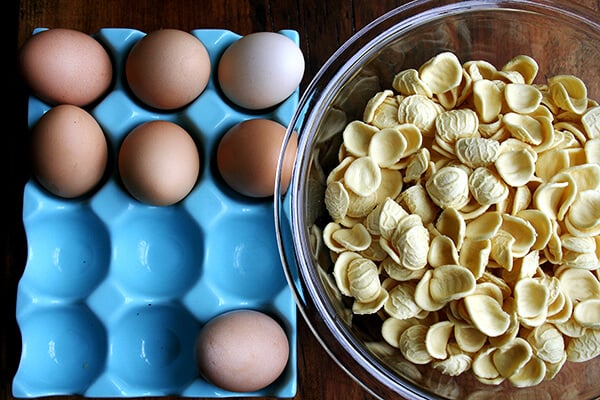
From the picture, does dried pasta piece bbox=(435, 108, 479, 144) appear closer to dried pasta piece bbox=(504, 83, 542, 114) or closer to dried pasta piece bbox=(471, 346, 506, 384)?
dried pasta piece bbox=(504, 83, 542, 114)

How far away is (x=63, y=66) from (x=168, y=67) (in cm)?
12

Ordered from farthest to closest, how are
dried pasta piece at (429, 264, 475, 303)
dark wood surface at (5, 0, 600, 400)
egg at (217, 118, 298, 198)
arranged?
dark wood surface at (5, 0, 600, 400)
egg at (217, 118, 298, 198)
dried pasta piece at (429, 264, 475, 303)

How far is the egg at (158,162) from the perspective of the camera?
70 centimetres

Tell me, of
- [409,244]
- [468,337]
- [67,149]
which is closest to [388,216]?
[409,244]

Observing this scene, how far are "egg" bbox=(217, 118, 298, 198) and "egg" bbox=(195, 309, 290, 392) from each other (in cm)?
16

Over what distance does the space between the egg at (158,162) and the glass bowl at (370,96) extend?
5.1 inches

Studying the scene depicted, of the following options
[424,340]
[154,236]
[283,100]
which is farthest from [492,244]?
[154,236]

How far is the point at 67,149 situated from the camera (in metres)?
0.69

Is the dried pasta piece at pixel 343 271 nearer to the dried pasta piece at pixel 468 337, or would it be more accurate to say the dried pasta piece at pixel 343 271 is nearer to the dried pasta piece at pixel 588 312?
the dried pasta piece at pixel 468 337

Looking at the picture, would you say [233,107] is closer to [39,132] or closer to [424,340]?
[39,132]

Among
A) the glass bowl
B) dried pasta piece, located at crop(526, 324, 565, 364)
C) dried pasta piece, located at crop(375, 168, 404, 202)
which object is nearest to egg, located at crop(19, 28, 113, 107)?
the glass bowl

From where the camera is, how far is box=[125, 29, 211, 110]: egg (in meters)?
0.71

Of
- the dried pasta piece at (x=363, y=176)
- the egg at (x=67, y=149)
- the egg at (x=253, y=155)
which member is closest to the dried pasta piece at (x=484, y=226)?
the dried pasta piece at (x=363, y=176)

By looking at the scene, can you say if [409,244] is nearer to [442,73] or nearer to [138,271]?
[442,73]
